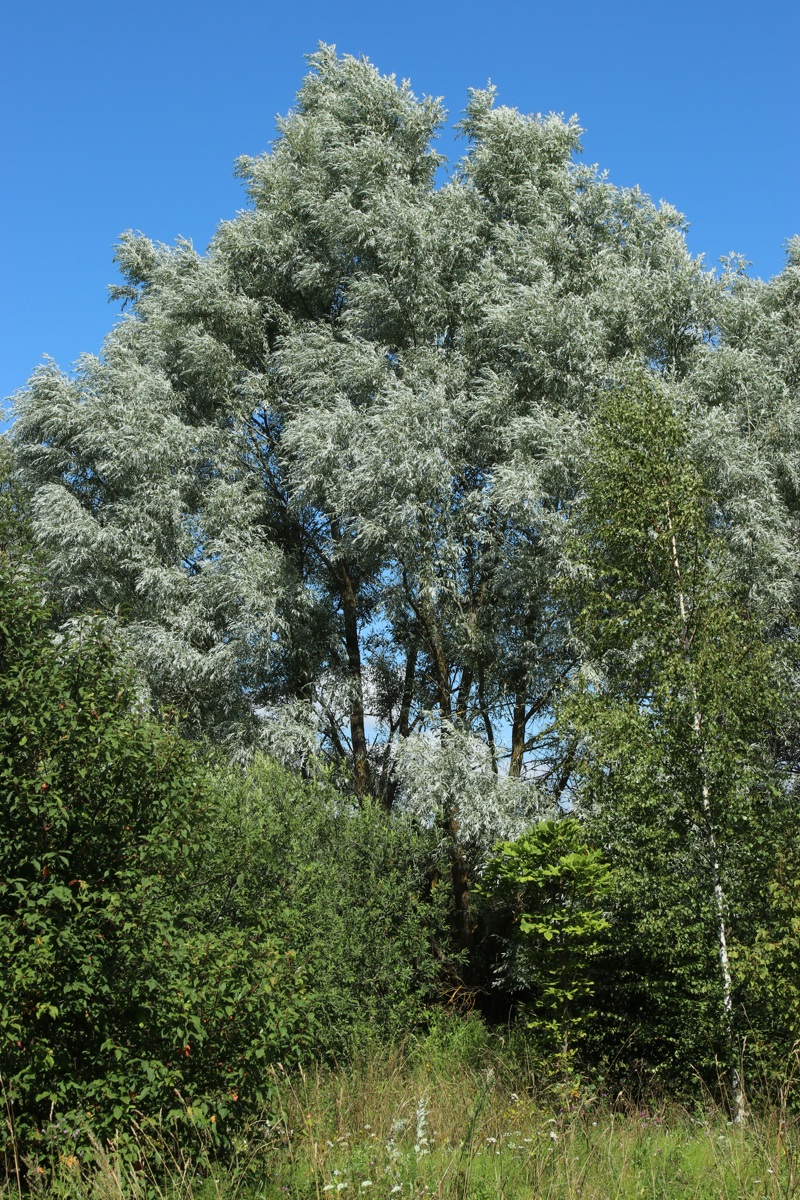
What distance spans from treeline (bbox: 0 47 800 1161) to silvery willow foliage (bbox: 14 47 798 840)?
0.27 feet

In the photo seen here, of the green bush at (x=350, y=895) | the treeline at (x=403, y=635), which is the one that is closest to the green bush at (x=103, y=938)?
the treeline at (x=403, y=635)

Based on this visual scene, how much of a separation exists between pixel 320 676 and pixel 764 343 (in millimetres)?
9672

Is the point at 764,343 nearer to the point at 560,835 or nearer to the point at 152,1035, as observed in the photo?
the point at 560,835

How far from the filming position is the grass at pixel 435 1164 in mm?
5070

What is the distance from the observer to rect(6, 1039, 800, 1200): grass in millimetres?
5070

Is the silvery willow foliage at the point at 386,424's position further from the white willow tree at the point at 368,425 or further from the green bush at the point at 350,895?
the green bush at the point at 350,895

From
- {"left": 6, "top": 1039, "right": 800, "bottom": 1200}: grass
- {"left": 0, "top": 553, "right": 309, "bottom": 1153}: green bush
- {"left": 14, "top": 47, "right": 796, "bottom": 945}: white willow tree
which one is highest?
{"left": 14, "top": 47, "right": 796, "bottom": 945}: white willow tree

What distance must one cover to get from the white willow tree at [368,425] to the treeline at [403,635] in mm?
81

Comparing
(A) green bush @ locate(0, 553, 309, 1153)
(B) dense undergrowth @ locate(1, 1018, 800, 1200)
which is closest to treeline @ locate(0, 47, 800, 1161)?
(A) green bush @ locate(0, 553, 309, 1153)

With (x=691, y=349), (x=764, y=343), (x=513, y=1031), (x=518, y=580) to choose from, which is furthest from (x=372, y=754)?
(x=764, y=343)

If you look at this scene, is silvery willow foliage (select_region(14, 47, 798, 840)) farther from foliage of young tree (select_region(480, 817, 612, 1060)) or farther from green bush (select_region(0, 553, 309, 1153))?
green bush (select_region(0, 553, 309, 1153))

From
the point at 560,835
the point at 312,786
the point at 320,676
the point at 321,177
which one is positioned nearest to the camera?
the point at 560,835

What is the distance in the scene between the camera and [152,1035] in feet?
18.6

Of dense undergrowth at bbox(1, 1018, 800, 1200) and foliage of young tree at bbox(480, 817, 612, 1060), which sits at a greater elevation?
foliage of young tree at bbox(480, 817, 612, 1060)
